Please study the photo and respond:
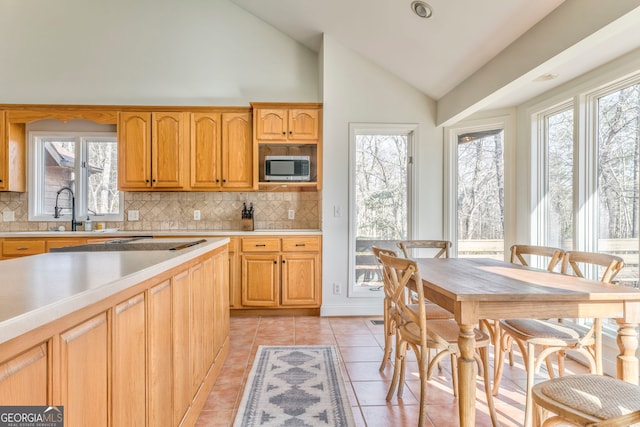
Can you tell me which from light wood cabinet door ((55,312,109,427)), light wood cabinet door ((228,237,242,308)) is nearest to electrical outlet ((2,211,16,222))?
light wood cabinet door ((228,237,242,308))

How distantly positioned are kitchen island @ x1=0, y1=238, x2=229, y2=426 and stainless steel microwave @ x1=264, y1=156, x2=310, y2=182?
2044 millimetres

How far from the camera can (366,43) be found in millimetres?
3467

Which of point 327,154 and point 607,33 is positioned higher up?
point 607,33

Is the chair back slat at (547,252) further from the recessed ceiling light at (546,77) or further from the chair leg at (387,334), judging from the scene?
the recessed ceiling light at (546,77)

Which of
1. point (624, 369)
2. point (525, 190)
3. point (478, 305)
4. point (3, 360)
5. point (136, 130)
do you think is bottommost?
point (624, 369)

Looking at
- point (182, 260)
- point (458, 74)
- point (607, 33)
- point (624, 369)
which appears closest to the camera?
point (624, 369)

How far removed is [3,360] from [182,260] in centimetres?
99

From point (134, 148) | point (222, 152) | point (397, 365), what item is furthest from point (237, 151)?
point (397, 365)

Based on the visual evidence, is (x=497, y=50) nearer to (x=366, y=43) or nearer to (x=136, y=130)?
(x=366, y=43)

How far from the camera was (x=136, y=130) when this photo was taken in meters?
3.78

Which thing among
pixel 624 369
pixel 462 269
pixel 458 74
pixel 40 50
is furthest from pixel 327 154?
pixel 40 50

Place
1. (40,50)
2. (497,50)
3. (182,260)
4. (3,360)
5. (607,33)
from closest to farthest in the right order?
(3,360)
(182,260)
(607,33)
(497,50)
(40,50)

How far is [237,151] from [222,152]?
17 cm

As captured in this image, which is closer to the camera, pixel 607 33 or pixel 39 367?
pixel 39 367
